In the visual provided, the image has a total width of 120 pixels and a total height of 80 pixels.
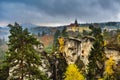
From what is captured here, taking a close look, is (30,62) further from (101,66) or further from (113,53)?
(113,53)

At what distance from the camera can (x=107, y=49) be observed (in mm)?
99188

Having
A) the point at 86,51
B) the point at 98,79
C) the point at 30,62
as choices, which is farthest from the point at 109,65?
the point at 30,62

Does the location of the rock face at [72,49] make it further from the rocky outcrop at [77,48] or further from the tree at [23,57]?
the tree at [23,57]

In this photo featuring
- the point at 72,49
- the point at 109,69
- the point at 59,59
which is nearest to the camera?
the point at 109,69

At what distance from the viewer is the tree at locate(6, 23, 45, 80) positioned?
3006 centimetres

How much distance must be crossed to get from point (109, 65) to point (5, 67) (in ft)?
198

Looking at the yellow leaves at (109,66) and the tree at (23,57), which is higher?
the tree at (23,57)

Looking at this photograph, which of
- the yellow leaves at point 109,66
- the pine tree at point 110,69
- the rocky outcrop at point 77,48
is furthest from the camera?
the rocky outcrop at point 77,48

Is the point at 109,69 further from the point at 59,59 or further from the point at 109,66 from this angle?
the point at 59,59

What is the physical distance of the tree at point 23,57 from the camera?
30062 mm

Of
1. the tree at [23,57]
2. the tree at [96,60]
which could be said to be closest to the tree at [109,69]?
the tree at [96,60]

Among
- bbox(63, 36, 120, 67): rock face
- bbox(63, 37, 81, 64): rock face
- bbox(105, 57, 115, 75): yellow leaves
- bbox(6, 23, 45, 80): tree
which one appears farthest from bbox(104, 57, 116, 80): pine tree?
bbox(6, 23, 45, 80): tree

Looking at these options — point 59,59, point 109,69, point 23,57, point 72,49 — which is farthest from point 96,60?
point 23,57

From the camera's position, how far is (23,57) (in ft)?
99.7
